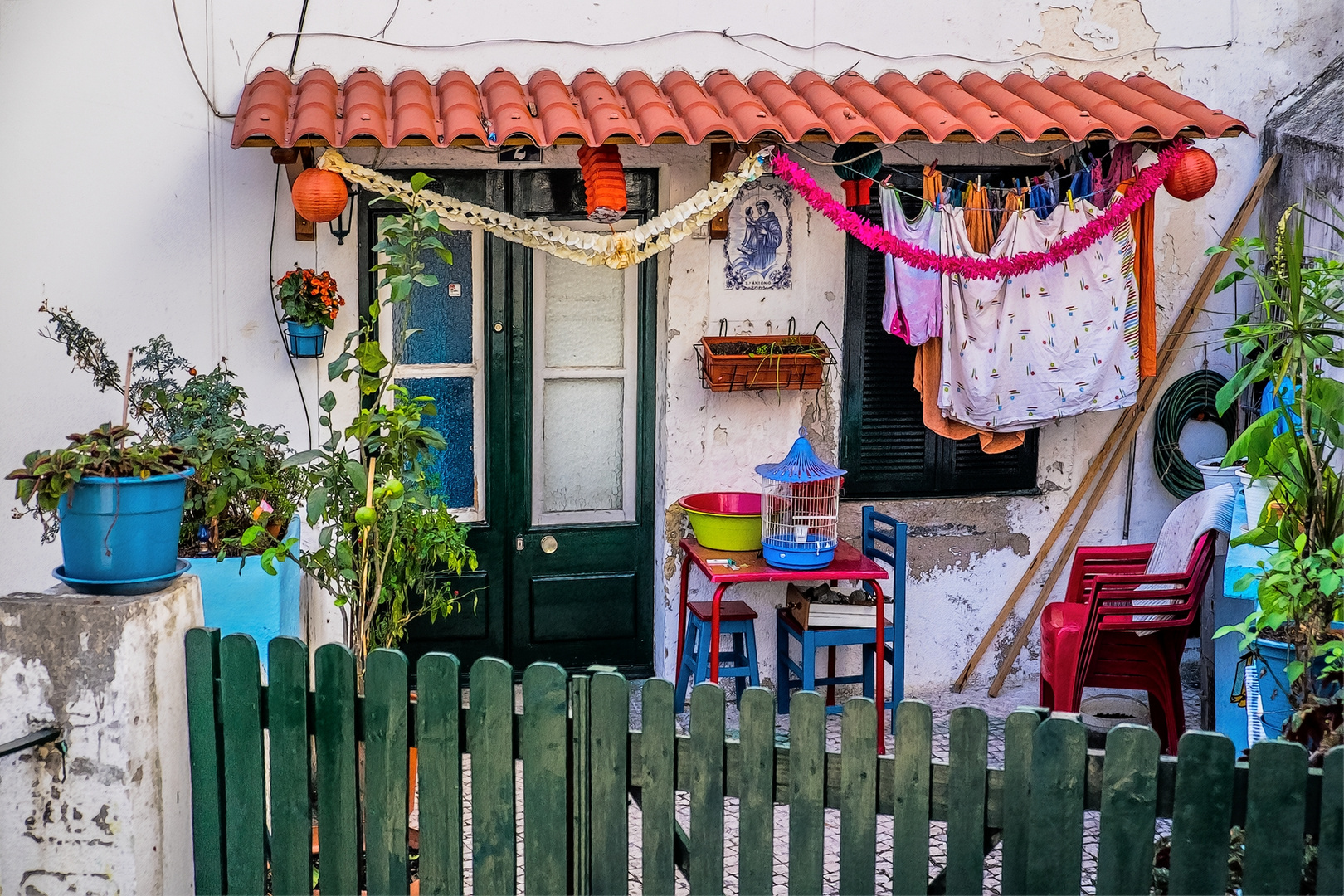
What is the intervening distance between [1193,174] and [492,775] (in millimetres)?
4401

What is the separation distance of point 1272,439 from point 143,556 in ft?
11.8

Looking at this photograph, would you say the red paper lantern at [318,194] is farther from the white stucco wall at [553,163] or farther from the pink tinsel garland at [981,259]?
the pink tinsel garland at [981,259]

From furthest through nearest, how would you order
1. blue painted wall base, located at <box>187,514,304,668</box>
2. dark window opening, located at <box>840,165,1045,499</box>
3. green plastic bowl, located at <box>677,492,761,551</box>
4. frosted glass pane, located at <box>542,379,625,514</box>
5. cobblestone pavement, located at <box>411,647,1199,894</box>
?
frosted glass pane, located at <box>542,379,625,514</box>, dark window opening, located at <box>840,165,1045,499</box>, green plastic bowl, located at <box>677,492,761,551</box>, cobblestone pavement, located at <box>411,647,1199,894</box>, blue painted wall base, located at <box>187,514,304,668</box>

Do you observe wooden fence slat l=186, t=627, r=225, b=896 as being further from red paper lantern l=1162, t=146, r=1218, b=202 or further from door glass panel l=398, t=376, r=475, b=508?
red paper lantern l=1162, t=146, r=1218, b=202

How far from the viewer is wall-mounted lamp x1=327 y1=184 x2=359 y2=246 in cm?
619

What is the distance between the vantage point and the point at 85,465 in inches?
139

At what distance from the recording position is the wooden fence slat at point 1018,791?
342 cm

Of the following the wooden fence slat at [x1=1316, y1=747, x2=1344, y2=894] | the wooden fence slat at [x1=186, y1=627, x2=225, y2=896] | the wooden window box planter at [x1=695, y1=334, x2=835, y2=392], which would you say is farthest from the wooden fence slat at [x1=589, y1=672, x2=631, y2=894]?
the wooden window box planter at [x1=695, y1=334, x2=835, y2=392]

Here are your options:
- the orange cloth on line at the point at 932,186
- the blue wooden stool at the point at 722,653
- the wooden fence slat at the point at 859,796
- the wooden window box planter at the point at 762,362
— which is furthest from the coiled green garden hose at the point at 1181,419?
the wooden fence slat at the point at 859,796

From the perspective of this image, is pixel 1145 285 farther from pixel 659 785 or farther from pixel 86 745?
pixel 86 745

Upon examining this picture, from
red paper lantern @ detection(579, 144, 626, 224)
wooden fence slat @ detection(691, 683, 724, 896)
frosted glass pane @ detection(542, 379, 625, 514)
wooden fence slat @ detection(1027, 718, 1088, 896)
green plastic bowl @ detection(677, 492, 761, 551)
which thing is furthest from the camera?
frosted glass pane @ detection(542, 379, 625, 514)

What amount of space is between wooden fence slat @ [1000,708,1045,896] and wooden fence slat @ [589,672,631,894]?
39.3 inches

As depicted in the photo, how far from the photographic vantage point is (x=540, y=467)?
6.88 meters

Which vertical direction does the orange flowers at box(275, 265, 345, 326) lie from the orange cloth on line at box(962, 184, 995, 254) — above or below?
below
